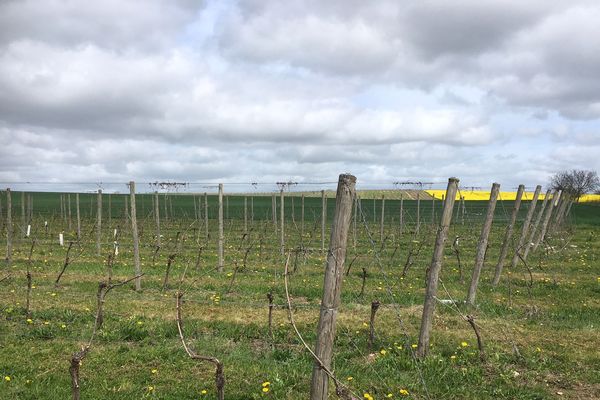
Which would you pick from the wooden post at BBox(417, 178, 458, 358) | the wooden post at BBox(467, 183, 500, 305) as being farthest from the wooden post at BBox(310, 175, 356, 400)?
the wooden post at BBox(467, 183, 500, 305)

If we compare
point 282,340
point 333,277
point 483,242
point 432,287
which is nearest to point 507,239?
point 483,242

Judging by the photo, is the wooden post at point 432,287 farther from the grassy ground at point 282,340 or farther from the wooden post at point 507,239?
the wooden post at point 507,239

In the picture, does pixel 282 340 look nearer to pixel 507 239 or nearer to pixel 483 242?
pixel 483 242

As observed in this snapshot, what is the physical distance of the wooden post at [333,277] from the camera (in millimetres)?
4145

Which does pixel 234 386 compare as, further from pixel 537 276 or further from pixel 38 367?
pixel 537 276

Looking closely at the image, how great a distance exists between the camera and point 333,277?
4.17 meters

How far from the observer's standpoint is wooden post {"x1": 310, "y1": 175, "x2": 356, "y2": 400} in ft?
13.6

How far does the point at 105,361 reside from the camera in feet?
22.2

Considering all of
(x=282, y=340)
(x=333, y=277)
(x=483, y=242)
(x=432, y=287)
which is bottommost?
(x=282, y=340)

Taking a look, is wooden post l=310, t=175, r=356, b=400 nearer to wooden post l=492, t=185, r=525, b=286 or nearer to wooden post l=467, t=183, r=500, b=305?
wooden post l=467, t=183, r=500, b=305

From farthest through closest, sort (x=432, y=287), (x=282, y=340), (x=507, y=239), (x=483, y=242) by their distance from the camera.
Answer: (x=507, y=239) → (x=483, y=242) → (x=282, y=340) → (x=432, y=287)

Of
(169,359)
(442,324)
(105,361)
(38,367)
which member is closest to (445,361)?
(442,324)

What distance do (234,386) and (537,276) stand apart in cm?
1218

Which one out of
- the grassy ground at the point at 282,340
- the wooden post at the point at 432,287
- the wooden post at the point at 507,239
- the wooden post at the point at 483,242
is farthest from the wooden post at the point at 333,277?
the wooden post at the point at 507,239
